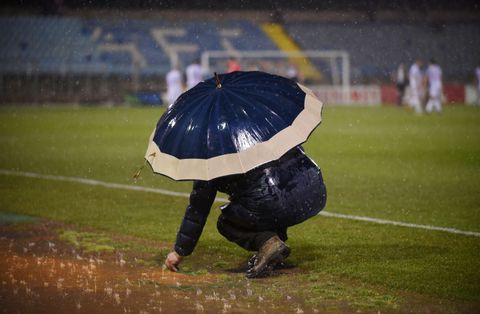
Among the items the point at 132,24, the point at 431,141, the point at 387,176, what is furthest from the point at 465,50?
the point at 387,176

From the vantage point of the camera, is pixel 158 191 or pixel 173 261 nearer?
pixel 173 261

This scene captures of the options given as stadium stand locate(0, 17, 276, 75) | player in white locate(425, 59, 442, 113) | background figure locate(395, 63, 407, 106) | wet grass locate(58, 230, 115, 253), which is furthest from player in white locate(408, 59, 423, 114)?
wet grass locate(58, 230, 115, 253)

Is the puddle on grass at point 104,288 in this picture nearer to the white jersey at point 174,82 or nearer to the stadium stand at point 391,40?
the white jersey at point 174,82

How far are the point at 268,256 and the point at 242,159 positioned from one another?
90cm

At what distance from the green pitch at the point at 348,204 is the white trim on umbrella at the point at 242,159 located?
3.27ft

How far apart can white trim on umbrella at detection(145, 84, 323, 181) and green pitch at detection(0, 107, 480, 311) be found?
39.3 inches

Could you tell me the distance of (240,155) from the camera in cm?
629

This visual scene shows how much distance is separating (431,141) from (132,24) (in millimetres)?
33037

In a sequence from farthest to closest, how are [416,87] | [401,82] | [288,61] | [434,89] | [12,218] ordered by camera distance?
[288,61]
[401,82]
[416,87]
[434,89]
[12,218]

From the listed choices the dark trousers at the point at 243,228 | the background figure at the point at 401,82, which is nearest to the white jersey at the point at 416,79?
the background figure at the point at 401,82

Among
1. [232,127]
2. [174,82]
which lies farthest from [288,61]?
[232,127]

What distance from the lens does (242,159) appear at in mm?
6273

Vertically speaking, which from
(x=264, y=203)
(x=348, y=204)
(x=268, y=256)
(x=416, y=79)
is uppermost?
(x=264, y=203)

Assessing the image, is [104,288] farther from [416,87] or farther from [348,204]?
[416,87]
